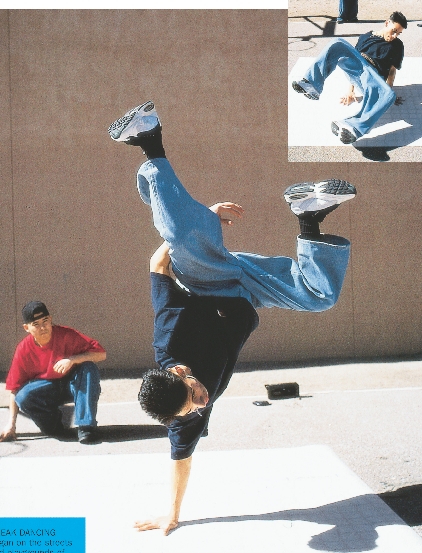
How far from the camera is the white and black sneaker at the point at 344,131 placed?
5.89 m

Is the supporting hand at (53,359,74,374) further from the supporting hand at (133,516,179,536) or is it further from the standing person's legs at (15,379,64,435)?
the supporting hand at (133,516,179,536)

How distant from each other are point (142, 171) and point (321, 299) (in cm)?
90

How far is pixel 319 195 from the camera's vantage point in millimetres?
3086

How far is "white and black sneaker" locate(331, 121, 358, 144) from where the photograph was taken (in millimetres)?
5891

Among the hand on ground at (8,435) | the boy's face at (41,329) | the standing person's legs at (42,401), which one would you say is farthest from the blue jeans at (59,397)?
the boy's face at (41,329)

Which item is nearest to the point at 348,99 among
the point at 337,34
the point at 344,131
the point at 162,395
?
the point at 344,131

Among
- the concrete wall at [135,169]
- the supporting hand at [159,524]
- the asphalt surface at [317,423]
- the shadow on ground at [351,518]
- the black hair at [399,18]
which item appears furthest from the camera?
the concrete wall at [135,169]

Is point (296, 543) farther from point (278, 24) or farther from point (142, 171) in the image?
point (278, 24)

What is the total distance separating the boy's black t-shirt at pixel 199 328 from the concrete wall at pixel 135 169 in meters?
3.16

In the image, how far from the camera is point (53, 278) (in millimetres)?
6492

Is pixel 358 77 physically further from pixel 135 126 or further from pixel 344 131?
pixel 135 126

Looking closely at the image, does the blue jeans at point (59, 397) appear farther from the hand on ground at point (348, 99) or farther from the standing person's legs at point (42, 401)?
the hand on ground at point (348, 99)

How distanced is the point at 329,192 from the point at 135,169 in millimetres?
3574

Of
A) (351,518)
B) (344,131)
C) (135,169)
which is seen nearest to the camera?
(351,518)
